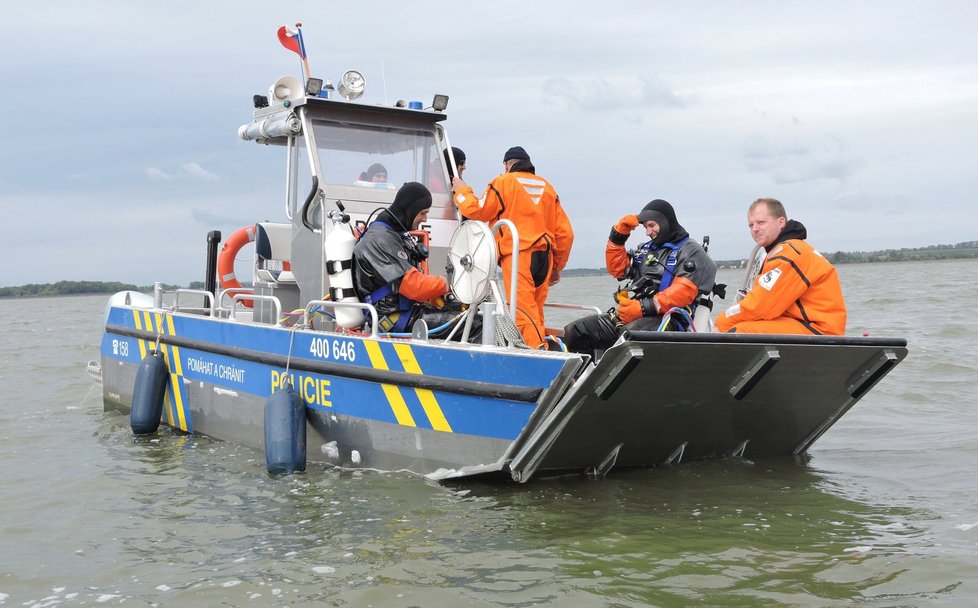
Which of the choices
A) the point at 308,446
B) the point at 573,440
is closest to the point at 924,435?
the point at 573,440

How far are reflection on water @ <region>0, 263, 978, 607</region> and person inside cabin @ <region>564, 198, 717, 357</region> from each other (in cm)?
101

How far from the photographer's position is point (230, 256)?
9.15 metres

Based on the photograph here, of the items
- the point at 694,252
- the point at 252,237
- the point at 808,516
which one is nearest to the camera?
the point at 808,516

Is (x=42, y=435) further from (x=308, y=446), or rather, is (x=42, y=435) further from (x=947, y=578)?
(x=947, y=578)

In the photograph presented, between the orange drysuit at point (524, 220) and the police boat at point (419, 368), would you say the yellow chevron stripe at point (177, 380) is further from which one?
the orange drysuit at point (524, 220)

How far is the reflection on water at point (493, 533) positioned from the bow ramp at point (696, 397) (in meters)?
0.23

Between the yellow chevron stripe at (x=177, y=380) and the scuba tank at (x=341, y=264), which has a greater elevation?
the scuba tank at (x=341, y=264)

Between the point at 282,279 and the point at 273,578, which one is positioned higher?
the point at 282,279

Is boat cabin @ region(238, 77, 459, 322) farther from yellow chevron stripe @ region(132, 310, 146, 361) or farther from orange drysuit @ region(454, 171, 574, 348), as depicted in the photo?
yellow chevron stripe @ region(132, 310, 146, 361)

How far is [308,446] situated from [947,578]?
3.90 metres

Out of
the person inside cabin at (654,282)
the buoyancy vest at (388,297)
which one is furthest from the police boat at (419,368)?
the person inside cabin at (654,282)

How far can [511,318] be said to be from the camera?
18.1 feet

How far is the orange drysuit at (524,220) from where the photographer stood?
6496 mm

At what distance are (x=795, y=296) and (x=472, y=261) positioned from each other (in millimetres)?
1819
